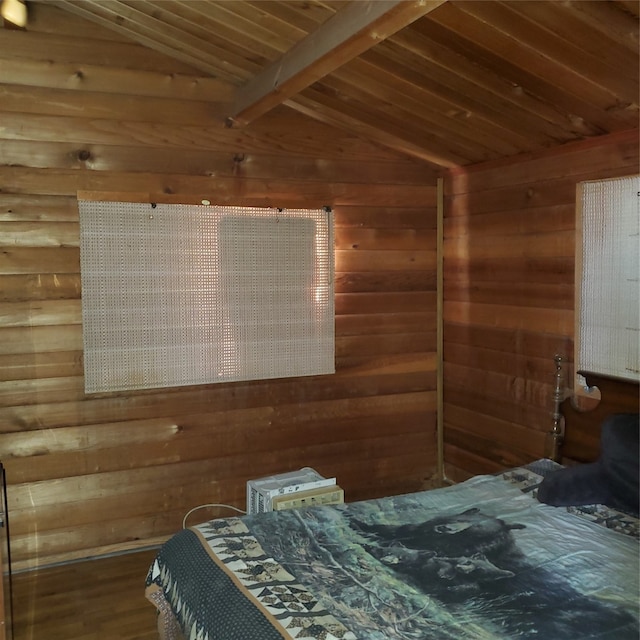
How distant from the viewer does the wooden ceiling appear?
2.22m

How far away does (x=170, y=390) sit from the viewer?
357 cm

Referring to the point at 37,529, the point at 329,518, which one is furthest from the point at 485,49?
the point at 37,529

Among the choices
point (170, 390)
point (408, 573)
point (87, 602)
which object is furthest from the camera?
point (170, 390)

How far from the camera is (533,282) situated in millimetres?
3471

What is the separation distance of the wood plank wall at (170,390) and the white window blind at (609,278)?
120 cm

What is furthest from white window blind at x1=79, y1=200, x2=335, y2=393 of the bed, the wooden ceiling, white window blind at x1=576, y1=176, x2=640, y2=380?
white window blind at x1=576, y1=176, x2=640, y2=380

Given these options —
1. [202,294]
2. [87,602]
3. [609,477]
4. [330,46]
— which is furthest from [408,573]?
[202,294]

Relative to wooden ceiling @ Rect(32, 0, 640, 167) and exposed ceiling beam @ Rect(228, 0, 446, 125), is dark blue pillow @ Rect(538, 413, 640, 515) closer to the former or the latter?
wooden ceiling @ Rect(32, 0, 640, 167)

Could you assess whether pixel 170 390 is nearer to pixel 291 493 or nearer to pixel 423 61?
pixel 291 493

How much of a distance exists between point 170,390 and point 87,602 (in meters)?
1.10

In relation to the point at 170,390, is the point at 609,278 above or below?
above

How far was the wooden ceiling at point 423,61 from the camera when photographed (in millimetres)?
2217

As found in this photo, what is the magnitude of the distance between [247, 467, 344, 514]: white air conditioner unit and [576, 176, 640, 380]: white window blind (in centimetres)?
133

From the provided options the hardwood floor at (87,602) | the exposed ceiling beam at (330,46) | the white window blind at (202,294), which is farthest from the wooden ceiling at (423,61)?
the hardwood floor at (87,602)
